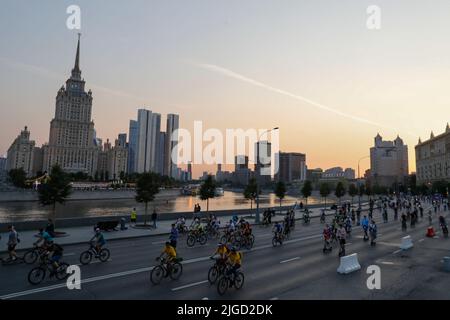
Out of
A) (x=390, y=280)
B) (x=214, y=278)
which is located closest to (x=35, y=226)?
(x=214, y=278)

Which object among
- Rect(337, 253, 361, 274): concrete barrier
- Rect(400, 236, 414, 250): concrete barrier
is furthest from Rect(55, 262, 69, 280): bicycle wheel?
Rect(400, 236, 414, 250): concrete barrier

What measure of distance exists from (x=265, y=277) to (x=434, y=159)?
7414 inches

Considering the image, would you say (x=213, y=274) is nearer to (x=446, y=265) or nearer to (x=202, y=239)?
(x=202, y=239)

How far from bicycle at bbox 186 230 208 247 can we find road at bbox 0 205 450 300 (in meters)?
0.56

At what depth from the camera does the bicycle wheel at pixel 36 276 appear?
39.0ft

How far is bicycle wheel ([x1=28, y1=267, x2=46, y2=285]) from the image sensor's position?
1188 cm

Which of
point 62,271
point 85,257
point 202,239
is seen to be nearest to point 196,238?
point 202,239

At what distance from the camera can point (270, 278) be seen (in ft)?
43.7

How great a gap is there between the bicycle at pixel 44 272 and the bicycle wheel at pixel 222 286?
6432mm

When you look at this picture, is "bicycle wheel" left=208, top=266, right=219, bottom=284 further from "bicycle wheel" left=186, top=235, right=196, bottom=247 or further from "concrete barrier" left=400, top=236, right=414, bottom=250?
"concrete barrier" left=400, top=236, right=414, bottom=250

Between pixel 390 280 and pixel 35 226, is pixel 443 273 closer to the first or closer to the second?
pixel 390 280

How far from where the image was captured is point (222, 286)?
441 inches
